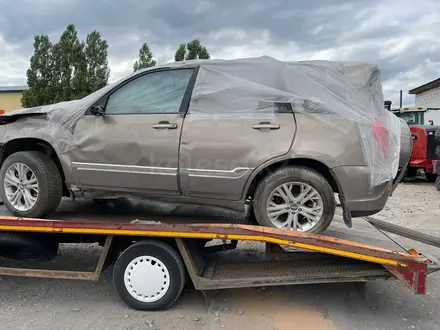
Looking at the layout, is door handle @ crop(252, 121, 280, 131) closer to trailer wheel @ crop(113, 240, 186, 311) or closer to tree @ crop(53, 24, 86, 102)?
trailer wheel @ crop(113, 240, 186, 311)

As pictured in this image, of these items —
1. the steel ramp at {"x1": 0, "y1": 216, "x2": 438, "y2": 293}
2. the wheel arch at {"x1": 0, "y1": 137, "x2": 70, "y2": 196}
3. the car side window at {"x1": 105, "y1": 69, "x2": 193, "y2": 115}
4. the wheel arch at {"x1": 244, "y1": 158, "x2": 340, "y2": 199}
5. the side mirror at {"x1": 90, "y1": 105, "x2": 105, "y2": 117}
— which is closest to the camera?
the steel ramp at {"x1": 0, "y1": 216, "x2": 438, "y2": 293}

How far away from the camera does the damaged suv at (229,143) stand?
3785 mm

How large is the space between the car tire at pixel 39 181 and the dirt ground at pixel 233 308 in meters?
0.90

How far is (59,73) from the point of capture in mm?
20453

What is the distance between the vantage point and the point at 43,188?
4.19 meters

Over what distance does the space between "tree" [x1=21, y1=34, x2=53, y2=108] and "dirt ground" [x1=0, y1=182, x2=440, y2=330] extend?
17087mm

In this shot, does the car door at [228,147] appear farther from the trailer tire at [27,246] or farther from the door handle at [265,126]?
the trailer tire at [27,246]

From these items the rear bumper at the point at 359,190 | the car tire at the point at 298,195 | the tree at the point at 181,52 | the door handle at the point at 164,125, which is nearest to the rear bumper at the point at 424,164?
the rear bumper at the point at 359,190

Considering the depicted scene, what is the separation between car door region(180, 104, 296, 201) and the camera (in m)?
3.82

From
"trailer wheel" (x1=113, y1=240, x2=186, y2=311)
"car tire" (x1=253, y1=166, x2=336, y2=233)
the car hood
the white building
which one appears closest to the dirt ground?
"trailer wheel" (x1=113, y1=240, x2=186, y2=311)

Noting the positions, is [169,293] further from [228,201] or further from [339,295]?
[339,295]

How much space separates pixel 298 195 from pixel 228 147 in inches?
29.8

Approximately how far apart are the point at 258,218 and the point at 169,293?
1072 millimetres

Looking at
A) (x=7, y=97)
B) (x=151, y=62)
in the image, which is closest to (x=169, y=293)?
(x=151, y=62)
